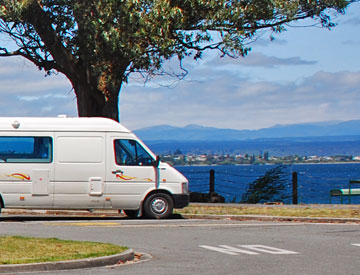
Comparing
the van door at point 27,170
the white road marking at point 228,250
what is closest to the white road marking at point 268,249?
the white road marking at point 228,250

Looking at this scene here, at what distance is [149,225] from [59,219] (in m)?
3.13

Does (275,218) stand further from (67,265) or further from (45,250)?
(67,265)

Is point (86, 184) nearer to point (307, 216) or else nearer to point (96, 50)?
point (307, 216)

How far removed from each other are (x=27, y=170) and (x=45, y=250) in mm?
7540

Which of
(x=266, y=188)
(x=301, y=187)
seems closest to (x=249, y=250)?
(x=266, y=188)

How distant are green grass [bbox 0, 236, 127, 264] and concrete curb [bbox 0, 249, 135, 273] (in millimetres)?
188

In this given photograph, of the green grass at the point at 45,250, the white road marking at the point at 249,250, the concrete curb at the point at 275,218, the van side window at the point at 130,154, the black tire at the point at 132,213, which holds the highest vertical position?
the van side window at the point at 130,154

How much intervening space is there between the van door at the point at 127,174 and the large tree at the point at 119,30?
545cm

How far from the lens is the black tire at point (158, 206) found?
2038cm

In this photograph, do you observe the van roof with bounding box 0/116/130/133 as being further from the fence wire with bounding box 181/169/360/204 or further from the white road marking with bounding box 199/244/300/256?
the fence wire with bounding box 181/169/360/204

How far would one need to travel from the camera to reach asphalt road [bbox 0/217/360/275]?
11469mm

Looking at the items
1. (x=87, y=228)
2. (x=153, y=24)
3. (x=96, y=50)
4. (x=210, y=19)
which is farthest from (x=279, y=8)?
(x=87, y=228)

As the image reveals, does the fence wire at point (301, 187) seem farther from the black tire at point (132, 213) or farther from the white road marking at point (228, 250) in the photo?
the white road marking at point (228, 250)

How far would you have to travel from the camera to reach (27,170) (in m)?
19.8
